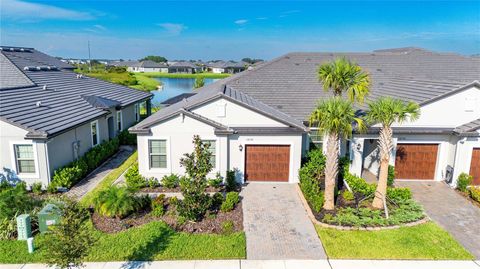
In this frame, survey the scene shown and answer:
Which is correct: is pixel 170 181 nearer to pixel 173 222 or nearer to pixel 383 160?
pixel 173 222

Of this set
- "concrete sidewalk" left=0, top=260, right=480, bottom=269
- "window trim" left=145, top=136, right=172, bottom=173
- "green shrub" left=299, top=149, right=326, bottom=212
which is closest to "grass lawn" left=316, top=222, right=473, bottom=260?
"concrete sidewalk" left=0, top=260, right=480, bottom=269

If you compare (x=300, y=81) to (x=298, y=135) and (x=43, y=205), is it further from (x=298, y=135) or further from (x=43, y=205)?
(x=43, y=205)

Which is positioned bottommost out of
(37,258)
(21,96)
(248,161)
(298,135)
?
(37,258)

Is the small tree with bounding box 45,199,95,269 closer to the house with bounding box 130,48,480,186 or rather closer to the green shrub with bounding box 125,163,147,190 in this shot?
the green shrub with bounding box 125,163,147,190

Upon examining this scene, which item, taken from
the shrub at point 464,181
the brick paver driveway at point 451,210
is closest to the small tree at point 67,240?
the brick paver driveway at point 451,210

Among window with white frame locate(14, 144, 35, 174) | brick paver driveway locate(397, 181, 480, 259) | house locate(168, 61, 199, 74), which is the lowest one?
brick paver driveway locate(397, 181, 480, 259)

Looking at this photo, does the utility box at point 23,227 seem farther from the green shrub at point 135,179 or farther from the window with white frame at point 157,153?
the window with white frame at point 157,153

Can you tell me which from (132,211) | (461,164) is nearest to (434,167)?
(461,164)
